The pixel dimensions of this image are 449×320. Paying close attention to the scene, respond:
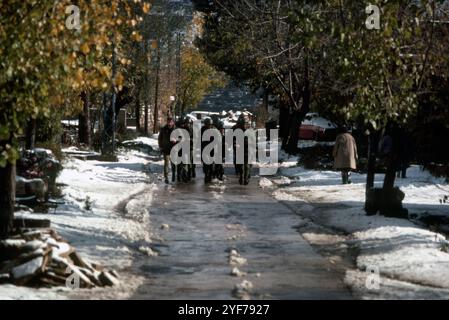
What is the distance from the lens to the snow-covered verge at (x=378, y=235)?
10.2m

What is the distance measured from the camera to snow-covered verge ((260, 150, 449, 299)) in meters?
10.2

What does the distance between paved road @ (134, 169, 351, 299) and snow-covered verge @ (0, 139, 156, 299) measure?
0.31 m

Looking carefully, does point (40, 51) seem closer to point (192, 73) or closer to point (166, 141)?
point (166, 141)

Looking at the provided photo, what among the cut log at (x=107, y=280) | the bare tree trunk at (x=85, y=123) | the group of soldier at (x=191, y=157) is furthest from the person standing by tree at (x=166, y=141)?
the cut log at (x=107, y=280)

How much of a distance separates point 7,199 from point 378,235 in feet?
21.0

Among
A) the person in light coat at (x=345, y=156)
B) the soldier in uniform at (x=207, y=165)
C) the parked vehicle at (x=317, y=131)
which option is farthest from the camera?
the parked vehicle at (x=317, y=131)

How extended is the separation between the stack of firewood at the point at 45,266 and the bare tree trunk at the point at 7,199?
1.73 feet

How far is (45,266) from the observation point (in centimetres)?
943

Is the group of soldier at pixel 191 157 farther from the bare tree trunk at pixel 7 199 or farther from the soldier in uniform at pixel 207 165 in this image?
the bare tree trunk at pixel 7 199

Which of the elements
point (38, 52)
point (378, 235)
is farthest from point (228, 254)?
point (38, 52)

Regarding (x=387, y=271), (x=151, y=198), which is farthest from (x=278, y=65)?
(x=387, y=271)

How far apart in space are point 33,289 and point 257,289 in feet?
8.48

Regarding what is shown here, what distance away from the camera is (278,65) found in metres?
35.4

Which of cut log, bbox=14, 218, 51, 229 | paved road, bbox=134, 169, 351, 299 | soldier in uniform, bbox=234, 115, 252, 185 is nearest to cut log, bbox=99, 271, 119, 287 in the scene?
paved road, bbox=134, 169, 351, 299
